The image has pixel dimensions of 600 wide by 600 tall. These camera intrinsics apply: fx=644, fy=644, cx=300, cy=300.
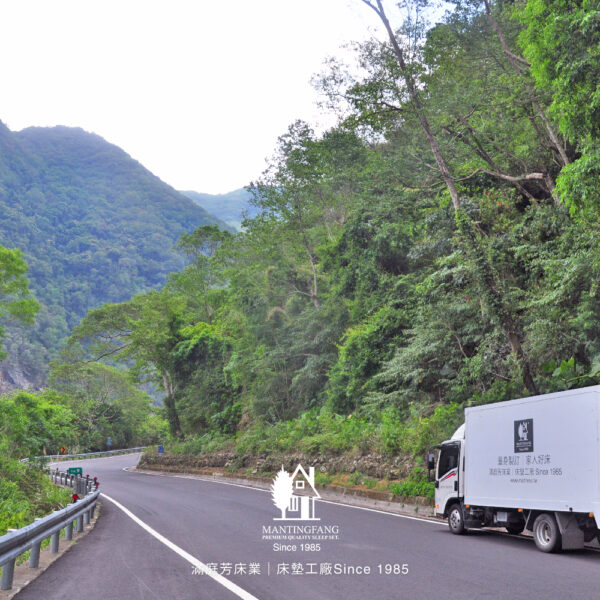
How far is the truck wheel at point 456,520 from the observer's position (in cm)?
1297

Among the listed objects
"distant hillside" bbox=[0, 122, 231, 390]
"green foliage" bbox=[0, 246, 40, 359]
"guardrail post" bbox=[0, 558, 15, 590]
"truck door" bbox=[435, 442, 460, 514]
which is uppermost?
"distant hillside" bbox=[0, 122, 231, 390]

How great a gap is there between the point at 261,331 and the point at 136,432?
48.8 m

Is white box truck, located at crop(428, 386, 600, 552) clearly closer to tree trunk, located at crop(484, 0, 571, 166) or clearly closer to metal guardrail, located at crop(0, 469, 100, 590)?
metal guardrail, located at crop(0, 469, 100, 590)

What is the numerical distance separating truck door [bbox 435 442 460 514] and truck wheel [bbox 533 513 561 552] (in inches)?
109

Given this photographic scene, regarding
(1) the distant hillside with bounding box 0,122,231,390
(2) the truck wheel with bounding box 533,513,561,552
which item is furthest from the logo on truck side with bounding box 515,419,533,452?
(1) the distant hillside with bounding box 0,122,231,390

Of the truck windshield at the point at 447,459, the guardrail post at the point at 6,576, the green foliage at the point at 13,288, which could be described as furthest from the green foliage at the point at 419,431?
the green foliage at the point at 13,288

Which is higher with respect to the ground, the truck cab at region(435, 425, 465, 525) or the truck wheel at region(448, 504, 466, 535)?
the truck cab at region(435, 425, 465, 525)

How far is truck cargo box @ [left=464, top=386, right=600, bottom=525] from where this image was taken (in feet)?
31.7

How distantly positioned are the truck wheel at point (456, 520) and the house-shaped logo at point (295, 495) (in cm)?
325

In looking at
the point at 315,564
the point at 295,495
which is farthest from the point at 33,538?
the point at 295,495

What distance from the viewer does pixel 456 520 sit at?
13172 mm

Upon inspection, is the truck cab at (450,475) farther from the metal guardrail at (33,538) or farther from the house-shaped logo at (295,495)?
the metal guardrail at (33,538)

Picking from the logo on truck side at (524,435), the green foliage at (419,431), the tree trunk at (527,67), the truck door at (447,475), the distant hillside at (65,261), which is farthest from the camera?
the distant hillside at (65,261)

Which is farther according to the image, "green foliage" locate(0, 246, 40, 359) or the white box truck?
"green foliage" locate(0, 246, 40, 359)
